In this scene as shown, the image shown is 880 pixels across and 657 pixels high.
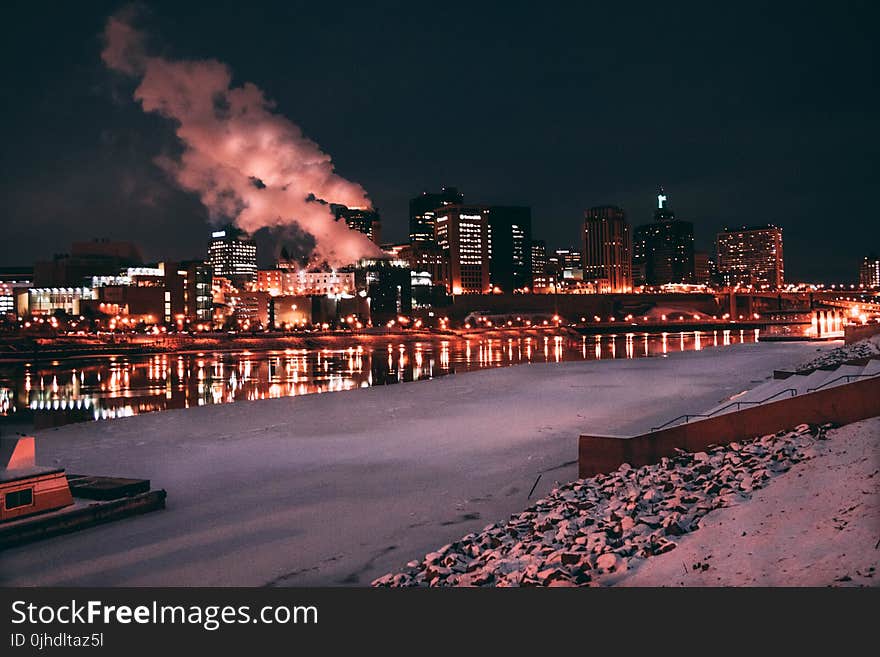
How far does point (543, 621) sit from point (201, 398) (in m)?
34.7

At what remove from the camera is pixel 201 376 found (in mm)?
56156

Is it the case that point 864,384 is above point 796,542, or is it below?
above

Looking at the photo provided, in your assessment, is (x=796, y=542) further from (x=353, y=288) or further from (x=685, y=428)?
(x=353, y=288)

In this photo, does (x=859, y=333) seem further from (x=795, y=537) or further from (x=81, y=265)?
(x=81, y=265)

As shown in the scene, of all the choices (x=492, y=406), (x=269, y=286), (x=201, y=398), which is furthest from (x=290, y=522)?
(x=269, y=286)

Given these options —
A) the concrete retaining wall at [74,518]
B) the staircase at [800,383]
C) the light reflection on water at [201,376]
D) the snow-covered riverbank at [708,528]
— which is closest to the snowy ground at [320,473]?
the concrete retaining wall at [74,518]

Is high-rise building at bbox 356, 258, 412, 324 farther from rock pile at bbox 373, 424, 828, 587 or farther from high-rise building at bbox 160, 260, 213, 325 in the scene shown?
rock pile at bbox 373, 424, 828, 587

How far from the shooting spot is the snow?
8.15 metres

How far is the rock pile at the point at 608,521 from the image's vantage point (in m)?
9.95

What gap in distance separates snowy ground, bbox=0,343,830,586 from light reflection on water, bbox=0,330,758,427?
26.4 feet

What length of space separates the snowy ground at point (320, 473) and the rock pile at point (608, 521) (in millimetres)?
968

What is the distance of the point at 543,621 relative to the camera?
869cm

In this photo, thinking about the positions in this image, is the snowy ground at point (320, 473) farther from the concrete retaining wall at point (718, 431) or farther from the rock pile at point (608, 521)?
the concrete retaining wall at point (718, 431)

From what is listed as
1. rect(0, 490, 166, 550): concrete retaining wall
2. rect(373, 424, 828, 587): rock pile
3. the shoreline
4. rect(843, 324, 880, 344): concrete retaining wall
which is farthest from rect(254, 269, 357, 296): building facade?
rect(373, 424, 828, 587): rock pile
